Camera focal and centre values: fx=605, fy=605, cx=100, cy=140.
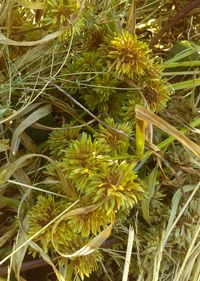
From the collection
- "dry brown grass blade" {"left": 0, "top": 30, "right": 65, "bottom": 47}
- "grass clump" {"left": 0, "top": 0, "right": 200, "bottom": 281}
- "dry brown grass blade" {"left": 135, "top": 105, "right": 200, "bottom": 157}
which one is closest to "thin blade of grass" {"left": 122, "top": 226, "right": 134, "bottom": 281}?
"grass clump" {"left": 0, "top": 0, "right": 200, "bottom": 281}

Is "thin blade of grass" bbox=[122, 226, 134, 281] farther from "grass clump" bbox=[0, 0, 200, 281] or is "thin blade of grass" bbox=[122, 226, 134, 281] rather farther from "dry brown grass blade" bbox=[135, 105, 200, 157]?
"dry brown grass blade" bbox=[135, 105, 200, 157]

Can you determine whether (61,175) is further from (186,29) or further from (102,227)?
(186,29)

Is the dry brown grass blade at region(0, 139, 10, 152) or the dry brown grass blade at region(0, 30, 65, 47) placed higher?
the dry brown grass blade at region(0, 30, 65, 47)

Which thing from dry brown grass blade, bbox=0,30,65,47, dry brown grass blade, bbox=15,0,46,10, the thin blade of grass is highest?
dry brown grass blade, bbox=15,0,46,10

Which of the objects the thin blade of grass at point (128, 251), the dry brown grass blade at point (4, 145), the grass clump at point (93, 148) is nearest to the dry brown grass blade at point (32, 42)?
the grass clump at point (93, 148)

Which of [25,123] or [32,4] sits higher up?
[32,4]

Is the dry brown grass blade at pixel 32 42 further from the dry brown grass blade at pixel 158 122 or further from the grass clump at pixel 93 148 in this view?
the dry brown grass blade at pixel 158 122

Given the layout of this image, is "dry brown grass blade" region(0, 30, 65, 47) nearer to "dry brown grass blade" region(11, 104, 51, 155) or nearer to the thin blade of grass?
"dry brown grass blade" region(11, 104, 51, 155)

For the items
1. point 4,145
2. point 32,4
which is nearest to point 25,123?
point 4,145

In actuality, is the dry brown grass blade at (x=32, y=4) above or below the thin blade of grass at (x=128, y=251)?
above

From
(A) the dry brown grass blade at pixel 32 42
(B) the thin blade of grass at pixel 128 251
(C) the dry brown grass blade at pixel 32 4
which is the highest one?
(C) the dry brown grass blade at pixel 32 4

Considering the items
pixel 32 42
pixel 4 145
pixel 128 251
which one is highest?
pixel 32 42

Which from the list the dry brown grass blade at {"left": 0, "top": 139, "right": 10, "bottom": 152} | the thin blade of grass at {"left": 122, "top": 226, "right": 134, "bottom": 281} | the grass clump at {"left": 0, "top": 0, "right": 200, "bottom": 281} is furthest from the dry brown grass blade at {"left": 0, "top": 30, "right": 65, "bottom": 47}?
the thin blade of grass at {"left": 122, "top": 226, "right": 134, "bottom": 281}

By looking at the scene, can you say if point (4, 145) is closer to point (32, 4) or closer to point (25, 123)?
point (25, 123)
